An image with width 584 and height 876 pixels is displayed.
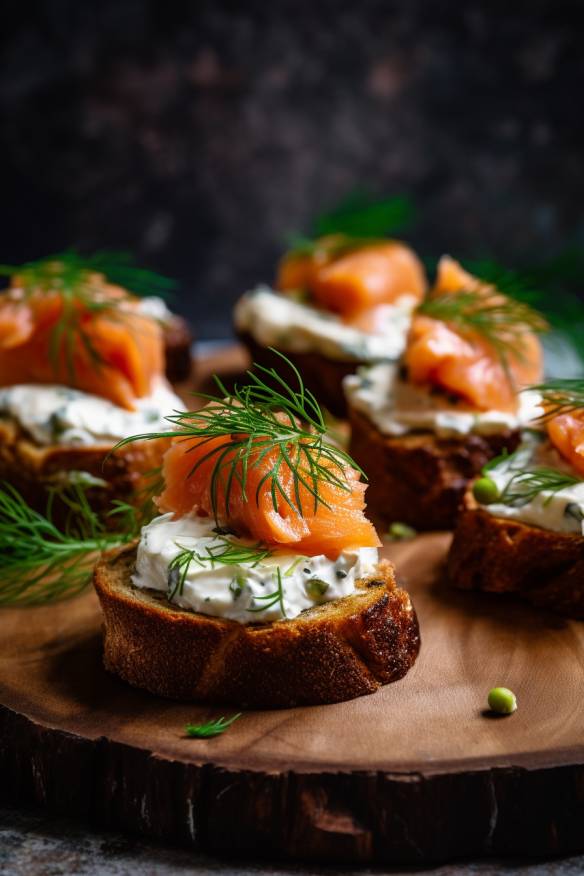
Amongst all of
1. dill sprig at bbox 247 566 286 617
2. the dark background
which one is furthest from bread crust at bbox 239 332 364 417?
dill sprig at bbox 247 566 286 617

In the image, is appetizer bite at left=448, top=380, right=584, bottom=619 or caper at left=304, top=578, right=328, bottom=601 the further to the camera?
appetizer bite at left=448, top=380, right=584, bottom=619

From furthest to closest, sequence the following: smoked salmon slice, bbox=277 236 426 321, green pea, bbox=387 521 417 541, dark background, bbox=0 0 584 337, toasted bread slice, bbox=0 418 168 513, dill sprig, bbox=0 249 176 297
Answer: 1. dark background, bbox=0 0 584 337
2. smoked salmon slice, bbox=277 236 426 321
3. dill sprig, bbox=0 249 176 297
4. green pea, bbox=387 521 417 541
5. toasted bread slice, bbox=0 418 168 513

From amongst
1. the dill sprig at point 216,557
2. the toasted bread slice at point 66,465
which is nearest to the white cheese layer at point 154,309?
the toasted bread slice at point 66,465

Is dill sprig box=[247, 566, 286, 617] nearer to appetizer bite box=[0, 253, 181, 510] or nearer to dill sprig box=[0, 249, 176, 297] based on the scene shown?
appetizer bite box=[0, 253, 181, 510]

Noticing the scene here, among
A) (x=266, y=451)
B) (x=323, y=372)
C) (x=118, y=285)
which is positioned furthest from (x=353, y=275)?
(x=266, y=451)

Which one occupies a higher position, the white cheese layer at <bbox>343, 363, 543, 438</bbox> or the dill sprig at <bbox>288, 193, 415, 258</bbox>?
the dill sprig at <bbox>288, 193, 415, 258</bbox>

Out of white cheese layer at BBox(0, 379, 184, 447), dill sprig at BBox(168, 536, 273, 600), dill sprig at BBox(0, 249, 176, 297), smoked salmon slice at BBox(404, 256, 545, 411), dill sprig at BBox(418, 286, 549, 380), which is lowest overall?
white cheese layer at BBox(0, 379, 184, 447)

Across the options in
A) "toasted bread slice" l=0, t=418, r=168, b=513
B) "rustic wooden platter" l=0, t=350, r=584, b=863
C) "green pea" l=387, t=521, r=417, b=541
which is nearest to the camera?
"rustic wooden platter" l=0, t=350, r=584, b=863
